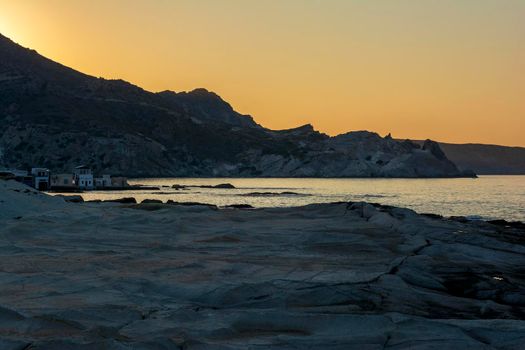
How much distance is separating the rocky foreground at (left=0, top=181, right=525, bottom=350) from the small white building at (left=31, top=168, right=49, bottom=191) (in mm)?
109843

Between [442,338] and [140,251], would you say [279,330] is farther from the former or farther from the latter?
[140,251]

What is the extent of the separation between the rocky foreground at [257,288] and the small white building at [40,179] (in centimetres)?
10984

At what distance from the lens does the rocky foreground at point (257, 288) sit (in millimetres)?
11500

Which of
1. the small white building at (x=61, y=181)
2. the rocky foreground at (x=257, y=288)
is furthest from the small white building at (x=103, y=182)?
the rocky foreground at (x=257, y=288)

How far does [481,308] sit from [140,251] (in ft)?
46.0

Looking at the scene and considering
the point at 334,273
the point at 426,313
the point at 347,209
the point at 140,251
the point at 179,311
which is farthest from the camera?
the point at 347,209

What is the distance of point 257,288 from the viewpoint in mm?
15695

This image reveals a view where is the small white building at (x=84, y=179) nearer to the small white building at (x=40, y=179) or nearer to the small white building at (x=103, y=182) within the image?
the small white building at (x=103, y=182)

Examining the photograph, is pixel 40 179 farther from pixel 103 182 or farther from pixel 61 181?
pixel 103 182

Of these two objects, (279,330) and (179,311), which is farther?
A: (179,311)

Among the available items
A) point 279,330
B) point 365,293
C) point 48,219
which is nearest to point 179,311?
point 279,330

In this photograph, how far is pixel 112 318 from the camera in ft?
42.3

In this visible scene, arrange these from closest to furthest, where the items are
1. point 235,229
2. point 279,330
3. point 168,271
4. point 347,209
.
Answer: point 279,330
point 168,271
point 235,229
point 347,209

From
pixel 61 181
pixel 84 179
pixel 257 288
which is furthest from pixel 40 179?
pixel 257 288
